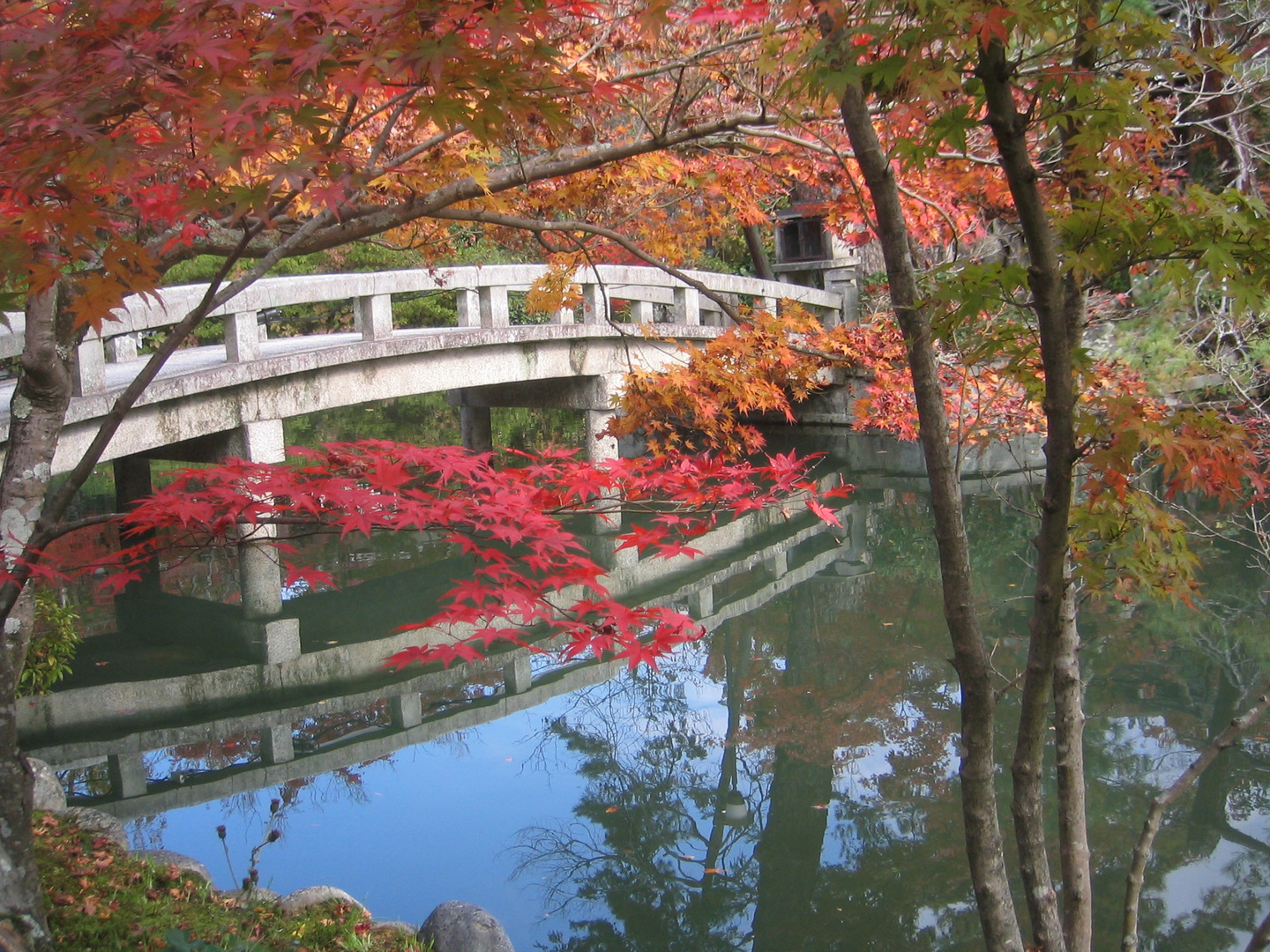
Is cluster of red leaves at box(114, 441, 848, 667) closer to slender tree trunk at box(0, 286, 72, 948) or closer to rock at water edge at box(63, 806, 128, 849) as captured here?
slender tree trunk at box(0, 286, 72, 948)

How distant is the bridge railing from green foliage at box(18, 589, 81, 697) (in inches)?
53.2

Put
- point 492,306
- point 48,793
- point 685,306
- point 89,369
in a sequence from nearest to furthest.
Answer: point 48,793 → point 89,369 → point 492,306 → point 685,306

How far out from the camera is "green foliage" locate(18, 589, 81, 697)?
5840 mm

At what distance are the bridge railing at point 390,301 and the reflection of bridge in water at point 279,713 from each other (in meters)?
1.97

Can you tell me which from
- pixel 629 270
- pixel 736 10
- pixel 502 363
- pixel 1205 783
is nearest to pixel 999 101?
pixel 736 10

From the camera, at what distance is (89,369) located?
6234mm

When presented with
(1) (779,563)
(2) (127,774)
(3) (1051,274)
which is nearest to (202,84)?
(3) (1051,274)

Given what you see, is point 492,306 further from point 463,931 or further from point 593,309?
point 463,931

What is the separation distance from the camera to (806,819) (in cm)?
479

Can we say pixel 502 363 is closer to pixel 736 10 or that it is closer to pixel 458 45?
pixel 736 10

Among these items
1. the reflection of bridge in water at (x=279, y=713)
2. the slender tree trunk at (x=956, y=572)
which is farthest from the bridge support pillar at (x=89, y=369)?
the slender tree trunk at (x=956, y=572)

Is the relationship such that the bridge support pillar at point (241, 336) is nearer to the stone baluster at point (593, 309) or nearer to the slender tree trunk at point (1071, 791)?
the stone baluster at point (593, 309)

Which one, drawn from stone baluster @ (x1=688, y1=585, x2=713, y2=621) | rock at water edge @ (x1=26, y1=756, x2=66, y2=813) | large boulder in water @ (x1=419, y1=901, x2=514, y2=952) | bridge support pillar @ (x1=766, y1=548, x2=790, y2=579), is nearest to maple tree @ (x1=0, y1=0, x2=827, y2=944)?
large boulder in water @ (x1=419, y1=901, x2=514, y2=952)

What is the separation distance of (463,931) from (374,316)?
5.84 metres
